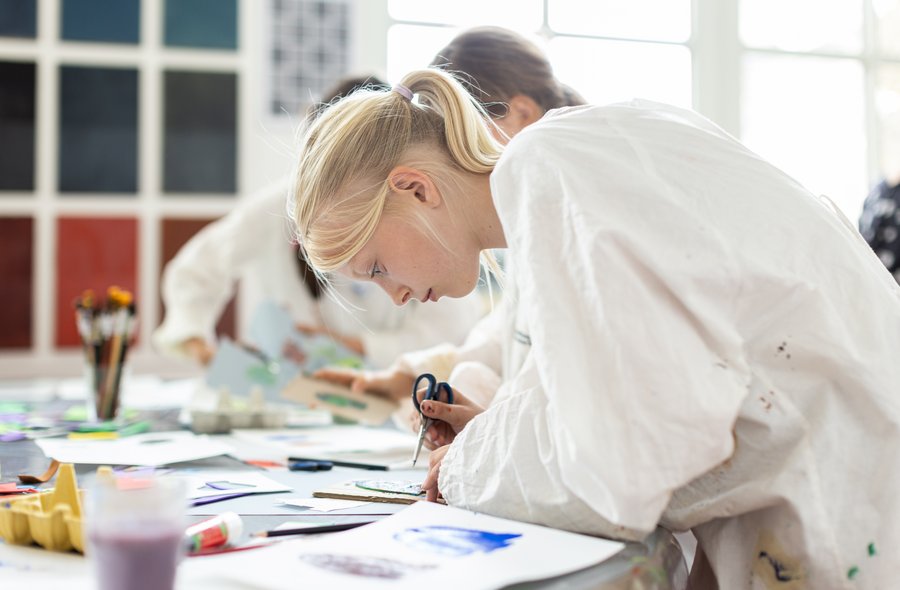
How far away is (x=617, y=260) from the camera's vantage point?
750 mm

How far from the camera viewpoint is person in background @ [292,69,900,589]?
0.72 metres

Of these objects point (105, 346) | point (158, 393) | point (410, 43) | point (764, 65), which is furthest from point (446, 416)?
point (764, 65)

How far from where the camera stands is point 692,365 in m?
0.73

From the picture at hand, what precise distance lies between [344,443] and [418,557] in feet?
2.10

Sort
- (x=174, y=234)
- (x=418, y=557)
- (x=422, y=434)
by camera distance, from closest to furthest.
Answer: (x=418, y=557) < (x=422, y=434) < (x=174, y=234)

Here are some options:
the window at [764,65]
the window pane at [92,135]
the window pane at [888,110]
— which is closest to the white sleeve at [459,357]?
the window pane at [92,135]

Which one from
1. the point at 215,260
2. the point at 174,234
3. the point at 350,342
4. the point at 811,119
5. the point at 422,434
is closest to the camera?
the point at 422,434

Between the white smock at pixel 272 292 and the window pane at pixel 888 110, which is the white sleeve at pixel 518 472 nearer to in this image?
the white smock at pixel 272 292

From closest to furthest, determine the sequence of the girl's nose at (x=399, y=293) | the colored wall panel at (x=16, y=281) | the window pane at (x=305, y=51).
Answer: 1. the girl's nose at (x=399, y=293)
2. the colored wall panel at (x=16, y=281)
3. the window pane at (x=305, y=51)

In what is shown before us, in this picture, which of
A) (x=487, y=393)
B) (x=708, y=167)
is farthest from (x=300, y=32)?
(x=708, y=167)

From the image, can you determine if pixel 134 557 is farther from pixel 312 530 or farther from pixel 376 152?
pixel 376 152

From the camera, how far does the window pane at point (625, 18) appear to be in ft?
9.98

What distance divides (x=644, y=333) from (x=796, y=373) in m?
0.19

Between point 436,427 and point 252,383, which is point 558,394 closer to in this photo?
point 436,427
